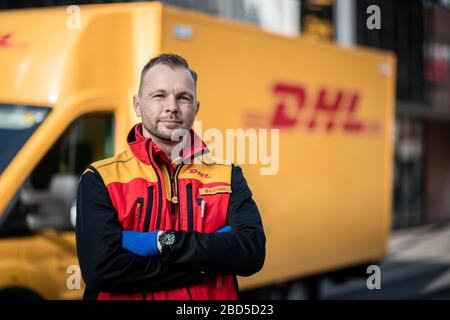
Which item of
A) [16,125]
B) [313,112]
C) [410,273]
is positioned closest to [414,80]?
[410,273]

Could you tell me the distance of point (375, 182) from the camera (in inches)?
337

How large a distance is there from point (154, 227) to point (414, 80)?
1971cm

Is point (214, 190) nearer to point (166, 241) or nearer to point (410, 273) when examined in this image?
point (166, 241)

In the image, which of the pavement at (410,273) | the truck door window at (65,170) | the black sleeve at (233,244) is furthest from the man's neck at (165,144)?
the pavement at (410,273)

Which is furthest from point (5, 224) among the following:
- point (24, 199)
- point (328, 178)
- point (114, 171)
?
point (328, 178)

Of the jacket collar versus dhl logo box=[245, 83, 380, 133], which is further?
dhl logo box=[245, 83, 380, 133]

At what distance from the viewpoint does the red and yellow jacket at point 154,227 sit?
246 centimetres

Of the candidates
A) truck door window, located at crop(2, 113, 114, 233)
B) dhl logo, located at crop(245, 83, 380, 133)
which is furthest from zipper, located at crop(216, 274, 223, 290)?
dhl logo, located at crop(245, 83, 380, 133)

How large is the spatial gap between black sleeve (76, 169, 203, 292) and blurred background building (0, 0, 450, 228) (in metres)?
14.6

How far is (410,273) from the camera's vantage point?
1259 centimetres

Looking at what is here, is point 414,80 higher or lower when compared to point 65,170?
higher

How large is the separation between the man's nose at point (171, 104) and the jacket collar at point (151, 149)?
6.2 inches

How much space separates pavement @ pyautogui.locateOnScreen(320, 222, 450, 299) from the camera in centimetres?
1022

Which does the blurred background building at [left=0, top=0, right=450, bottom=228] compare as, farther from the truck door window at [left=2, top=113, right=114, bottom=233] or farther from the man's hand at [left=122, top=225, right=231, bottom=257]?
the man's hand at [left=122, top=225, right=231, bottom=257]
